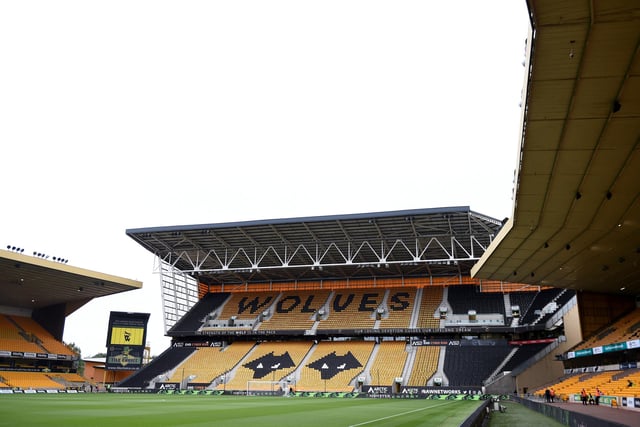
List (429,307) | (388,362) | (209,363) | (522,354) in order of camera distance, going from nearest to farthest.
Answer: (522,354) → (388,362) → (209,363) → (429,307)

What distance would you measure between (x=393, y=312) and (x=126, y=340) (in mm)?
29043

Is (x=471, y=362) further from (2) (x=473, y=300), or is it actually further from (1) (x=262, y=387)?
(1) (x=262, y=387)

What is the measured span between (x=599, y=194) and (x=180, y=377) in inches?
1858

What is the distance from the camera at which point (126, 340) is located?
55719 millimetres

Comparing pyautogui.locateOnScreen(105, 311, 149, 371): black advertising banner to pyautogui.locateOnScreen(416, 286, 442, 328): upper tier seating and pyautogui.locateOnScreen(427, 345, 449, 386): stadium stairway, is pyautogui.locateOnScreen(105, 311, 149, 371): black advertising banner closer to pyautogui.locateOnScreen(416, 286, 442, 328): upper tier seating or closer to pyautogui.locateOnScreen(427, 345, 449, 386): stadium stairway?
pyautogui.locateOnScreen(416, 286, 442, 328): upper tier seating

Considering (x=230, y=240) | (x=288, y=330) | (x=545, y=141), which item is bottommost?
(x=288, y=330)

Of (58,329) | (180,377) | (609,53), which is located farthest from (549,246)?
(58,329)

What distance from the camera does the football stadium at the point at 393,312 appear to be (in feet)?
59.2

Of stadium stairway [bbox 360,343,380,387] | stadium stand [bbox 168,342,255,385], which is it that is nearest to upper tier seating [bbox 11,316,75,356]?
stadium stand [bbox 168,342,255,385]

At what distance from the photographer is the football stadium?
18.0 meters

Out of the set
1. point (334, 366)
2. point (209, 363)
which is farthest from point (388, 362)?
point (209, 363)

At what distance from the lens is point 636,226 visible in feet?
73.6

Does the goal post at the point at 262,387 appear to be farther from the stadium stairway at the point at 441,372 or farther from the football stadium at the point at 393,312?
the stadium stairway at the point at 441,372

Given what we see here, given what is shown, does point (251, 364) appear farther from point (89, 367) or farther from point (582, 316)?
point (582, 316)
